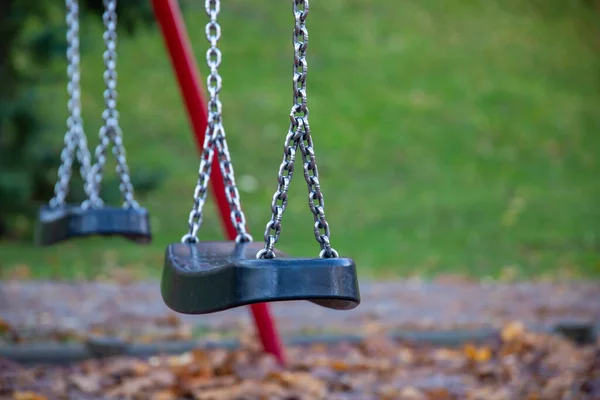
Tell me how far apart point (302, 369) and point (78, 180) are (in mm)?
5116

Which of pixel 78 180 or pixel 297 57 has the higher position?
pixel 78 180

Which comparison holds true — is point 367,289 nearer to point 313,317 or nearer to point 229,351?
point 313,317

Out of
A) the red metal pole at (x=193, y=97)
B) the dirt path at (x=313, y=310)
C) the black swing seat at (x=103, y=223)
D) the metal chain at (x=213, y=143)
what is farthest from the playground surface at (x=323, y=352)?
the metal chain at (x=213, y=143)

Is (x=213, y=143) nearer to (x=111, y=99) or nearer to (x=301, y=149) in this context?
(x=301, y=149)

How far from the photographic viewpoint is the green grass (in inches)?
318

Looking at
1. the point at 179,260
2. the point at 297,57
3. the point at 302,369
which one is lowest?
the point at 302,369

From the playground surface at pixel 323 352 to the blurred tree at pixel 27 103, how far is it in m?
1.85

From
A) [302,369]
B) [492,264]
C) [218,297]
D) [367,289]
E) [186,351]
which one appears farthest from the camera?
[492,264]

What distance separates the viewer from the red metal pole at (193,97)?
3.19 metres

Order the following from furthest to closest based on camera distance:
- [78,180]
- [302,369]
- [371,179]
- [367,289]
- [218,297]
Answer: [371,179], [78,180], [367,289], [302,369], [218,297]

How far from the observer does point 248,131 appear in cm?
1273

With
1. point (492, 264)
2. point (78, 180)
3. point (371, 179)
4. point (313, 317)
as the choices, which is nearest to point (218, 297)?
point (313, 317)

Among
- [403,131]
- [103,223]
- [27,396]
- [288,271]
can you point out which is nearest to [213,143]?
[288,271]

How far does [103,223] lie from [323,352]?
126 cm
